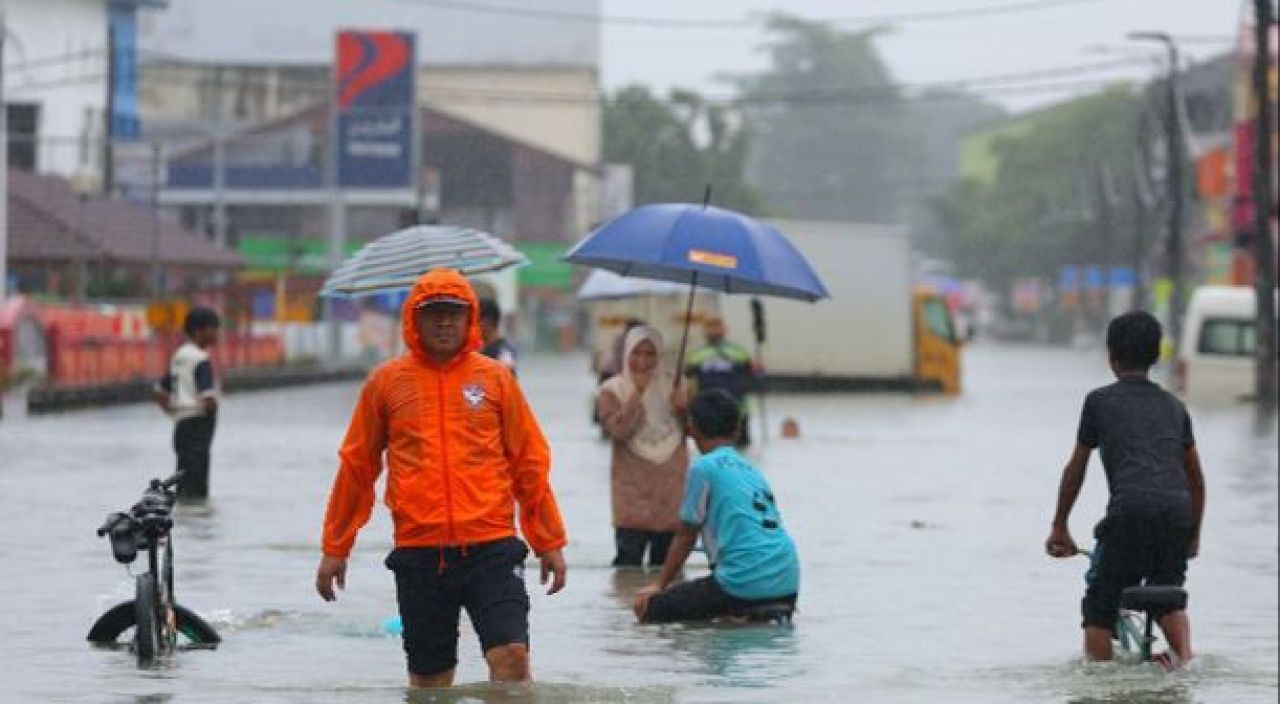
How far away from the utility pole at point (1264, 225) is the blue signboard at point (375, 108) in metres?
30.1

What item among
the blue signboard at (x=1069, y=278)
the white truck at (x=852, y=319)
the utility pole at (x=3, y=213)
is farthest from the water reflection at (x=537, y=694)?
the blue signboard at (x=1069, y=278)

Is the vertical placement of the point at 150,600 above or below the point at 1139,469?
below

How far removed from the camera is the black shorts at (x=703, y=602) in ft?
46.6

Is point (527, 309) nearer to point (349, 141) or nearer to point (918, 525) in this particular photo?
point (349, 141)

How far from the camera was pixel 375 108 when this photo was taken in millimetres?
78688

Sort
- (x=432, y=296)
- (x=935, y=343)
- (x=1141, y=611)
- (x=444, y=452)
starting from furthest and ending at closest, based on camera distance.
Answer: (x=935, y=343), (x=1141, y=611), (x=444, y=452), (x=432, y=296)

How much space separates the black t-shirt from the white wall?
6647cm

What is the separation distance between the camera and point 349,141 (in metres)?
77.4

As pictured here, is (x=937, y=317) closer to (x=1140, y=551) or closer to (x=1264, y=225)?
(x=1264, y=225)

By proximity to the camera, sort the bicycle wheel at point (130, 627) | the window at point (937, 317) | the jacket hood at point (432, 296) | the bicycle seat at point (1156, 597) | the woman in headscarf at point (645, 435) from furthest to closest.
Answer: the window at point (937, 317) → the woman in headscarf at point (645, 435) → the bicycle wheel at point (130, 627) → the bicycle seat at point (1156, 597) → the jacket hood at point (432, 296)

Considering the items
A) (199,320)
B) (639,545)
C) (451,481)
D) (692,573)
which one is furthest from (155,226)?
(451,481)

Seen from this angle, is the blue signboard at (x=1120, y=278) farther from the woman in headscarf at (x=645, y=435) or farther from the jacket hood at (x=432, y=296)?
the jacket hood at (x=432, y=296)

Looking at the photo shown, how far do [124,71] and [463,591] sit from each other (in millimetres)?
73396

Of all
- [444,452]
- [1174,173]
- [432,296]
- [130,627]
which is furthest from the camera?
[1174,173]
